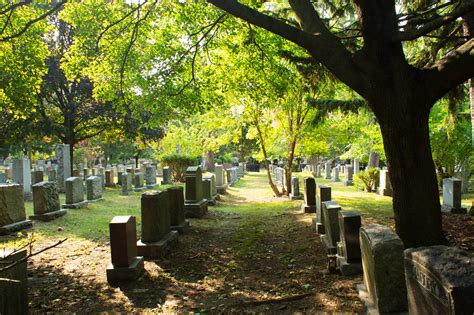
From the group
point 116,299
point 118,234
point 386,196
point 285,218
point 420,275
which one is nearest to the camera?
point 420,275

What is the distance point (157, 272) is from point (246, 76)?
7176 mm

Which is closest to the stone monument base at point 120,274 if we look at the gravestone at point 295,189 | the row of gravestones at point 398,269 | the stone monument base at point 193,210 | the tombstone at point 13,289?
the tombstone at point 13,289

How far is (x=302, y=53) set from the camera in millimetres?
12195

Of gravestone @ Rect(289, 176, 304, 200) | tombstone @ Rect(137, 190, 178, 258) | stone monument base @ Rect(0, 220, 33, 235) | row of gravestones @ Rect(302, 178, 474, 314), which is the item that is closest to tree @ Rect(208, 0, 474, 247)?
row of gravestones @ Rect(302, 178, 474, 314)

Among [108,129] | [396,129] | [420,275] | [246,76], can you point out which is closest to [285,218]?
[246,76]

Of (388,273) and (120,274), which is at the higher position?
(388,273)

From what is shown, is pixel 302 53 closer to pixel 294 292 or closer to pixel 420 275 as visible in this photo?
pixel 294 292

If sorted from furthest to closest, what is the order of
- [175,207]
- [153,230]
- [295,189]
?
[295,189] < [175,207] < [153,230]

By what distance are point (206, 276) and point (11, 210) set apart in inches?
241

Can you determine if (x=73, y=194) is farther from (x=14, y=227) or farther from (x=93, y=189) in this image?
(x=14, y=227)

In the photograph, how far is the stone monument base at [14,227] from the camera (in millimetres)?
9414

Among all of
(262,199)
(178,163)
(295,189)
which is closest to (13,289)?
Result: (295,189)

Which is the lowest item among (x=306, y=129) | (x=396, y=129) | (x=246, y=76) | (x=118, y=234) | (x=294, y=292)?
(x=294, y=292)

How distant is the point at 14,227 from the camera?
967cm
